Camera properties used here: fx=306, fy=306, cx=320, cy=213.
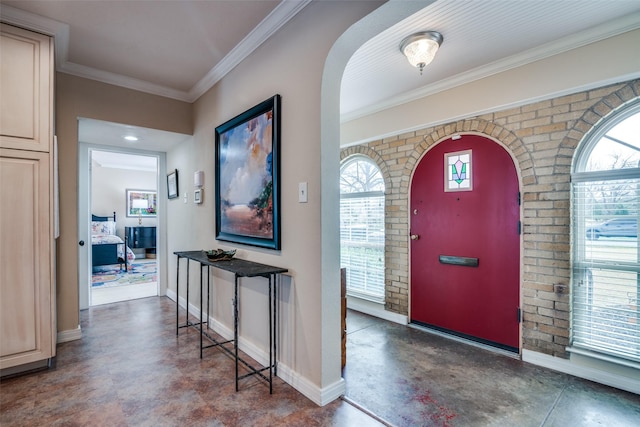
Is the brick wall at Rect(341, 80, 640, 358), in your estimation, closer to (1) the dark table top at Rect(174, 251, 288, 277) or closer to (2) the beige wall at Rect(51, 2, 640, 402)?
(2) the beige wall at Rect(51, 2, 640, 402)

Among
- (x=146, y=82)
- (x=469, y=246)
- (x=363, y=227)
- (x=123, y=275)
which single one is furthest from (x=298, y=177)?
(x=123, y=275)

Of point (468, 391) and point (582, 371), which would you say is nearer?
point (468, 391)

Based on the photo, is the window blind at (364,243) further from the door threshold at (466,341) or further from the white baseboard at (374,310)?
the door threshold at (466,341)

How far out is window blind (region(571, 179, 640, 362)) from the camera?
2.13 metres

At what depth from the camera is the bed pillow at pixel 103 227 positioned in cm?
771

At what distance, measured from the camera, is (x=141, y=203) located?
8.77 m

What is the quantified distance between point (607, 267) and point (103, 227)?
9.48 metres

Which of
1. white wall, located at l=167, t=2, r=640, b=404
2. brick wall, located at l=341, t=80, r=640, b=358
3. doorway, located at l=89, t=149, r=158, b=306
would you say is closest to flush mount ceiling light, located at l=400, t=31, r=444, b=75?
white wall, located at l=167, t=2, r=640, b=404

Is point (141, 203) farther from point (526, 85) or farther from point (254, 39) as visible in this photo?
point (526, 85)

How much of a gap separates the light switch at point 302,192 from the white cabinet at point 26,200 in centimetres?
189

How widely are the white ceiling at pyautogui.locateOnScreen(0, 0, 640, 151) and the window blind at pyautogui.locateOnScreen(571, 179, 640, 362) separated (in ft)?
3.65

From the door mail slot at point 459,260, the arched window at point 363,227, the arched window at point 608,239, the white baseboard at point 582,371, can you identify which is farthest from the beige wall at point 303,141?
the white baseboard at point 582,371

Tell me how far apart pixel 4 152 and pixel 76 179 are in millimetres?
948

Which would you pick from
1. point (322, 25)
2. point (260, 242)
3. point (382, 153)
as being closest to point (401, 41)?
point (322, 25)
